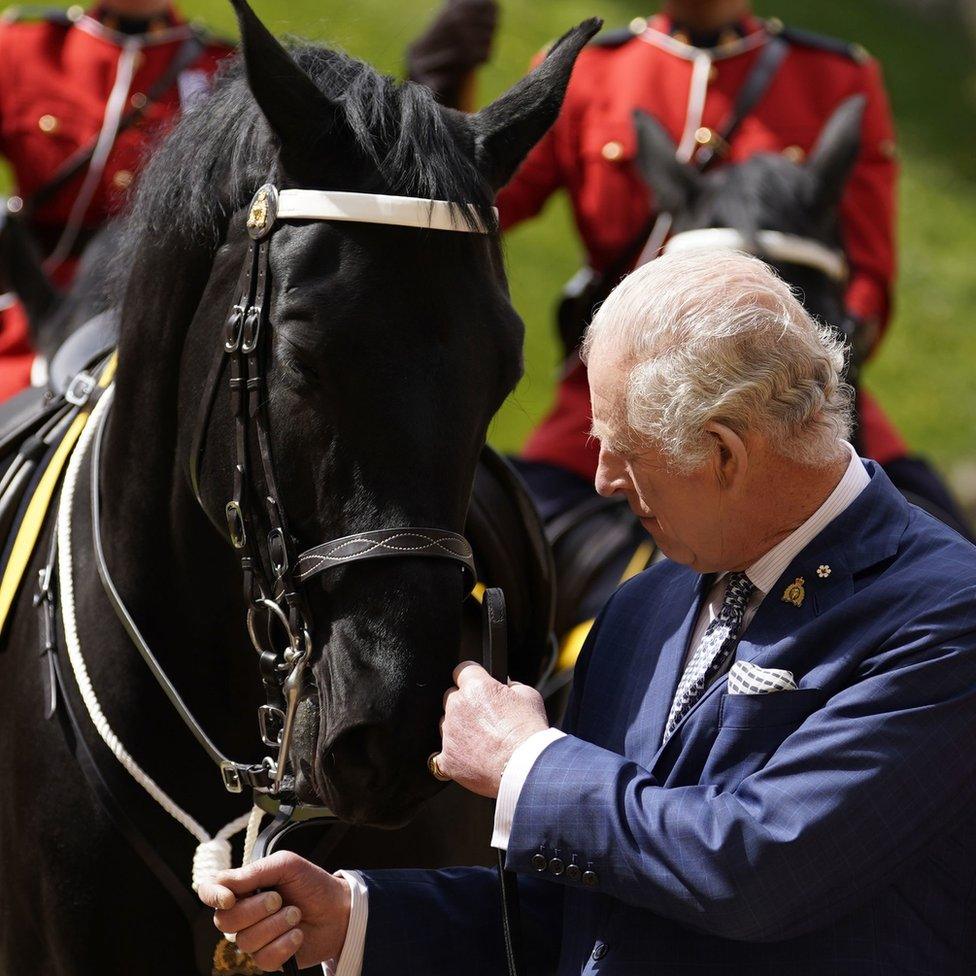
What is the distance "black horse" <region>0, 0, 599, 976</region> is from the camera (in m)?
2.13

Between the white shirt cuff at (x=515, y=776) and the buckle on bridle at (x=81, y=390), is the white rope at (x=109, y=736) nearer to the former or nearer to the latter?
the buckle on bridle at (x=81, y=390)

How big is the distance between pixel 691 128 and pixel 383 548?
11.2ft

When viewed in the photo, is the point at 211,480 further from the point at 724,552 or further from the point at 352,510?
the point at 724,552

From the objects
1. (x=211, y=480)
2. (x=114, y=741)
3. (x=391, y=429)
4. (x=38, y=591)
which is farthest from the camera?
(x=38, y=591)

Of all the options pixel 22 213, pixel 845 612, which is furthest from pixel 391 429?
pixel 22 213

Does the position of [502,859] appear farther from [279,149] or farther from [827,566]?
[279,149]

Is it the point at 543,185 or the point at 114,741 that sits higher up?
the point at 114,741

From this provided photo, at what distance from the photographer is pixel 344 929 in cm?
215

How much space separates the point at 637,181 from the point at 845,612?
10.9 ft

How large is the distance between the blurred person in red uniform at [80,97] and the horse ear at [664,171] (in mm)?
1391

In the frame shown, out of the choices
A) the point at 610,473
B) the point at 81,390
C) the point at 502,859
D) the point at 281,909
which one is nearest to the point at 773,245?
the point at 81,390

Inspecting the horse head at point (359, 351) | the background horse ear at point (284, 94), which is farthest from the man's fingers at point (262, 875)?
the background horse ear at point (284, 94)

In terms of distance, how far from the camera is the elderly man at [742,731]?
73.5 inches

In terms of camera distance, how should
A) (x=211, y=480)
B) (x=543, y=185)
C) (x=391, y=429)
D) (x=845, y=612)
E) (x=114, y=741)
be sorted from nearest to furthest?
(x=845, y=612) → (x=391, y=429) → (x=211, y=480) → (x=114, y=741) → (x=543, y=185)
